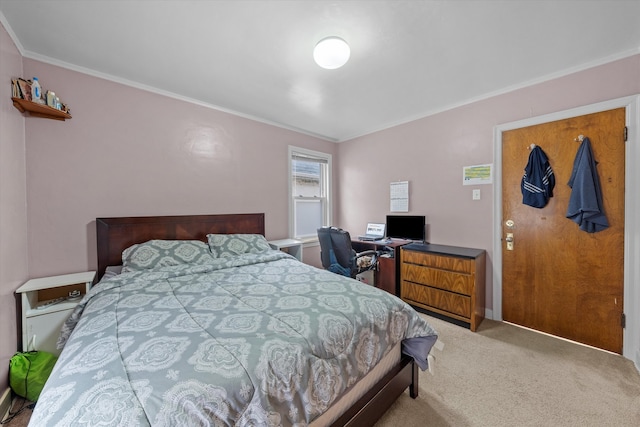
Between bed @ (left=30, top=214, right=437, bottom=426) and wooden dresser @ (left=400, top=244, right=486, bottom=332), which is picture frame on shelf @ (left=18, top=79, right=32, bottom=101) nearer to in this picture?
bed @ (left=30, top=214, right=437, bottom=426)

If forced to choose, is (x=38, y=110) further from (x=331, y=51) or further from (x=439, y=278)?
(x=439, y=278)

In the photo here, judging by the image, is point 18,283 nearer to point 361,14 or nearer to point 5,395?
point 5,395

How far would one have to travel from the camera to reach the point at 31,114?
195 cm

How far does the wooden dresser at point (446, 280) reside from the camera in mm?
2426

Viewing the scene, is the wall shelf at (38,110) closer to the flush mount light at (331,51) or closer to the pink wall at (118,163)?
the pink wall at (118,163)

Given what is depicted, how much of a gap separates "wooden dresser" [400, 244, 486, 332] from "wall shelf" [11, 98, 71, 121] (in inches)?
137

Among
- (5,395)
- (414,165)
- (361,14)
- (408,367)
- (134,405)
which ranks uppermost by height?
(361,14)

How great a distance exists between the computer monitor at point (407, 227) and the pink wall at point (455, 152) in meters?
0.12

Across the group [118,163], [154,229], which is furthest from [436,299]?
[118,163]

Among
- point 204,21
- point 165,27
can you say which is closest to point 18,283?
point 165,27

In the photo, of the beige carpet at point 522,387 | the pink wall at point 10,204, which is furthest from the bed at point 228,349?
the pink wall at point 10,204

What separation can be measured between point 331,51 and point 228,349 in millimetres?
1916

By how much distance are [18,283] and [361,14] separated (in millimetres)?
3046

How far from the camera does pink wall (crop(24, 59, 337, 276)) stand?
200 cm
